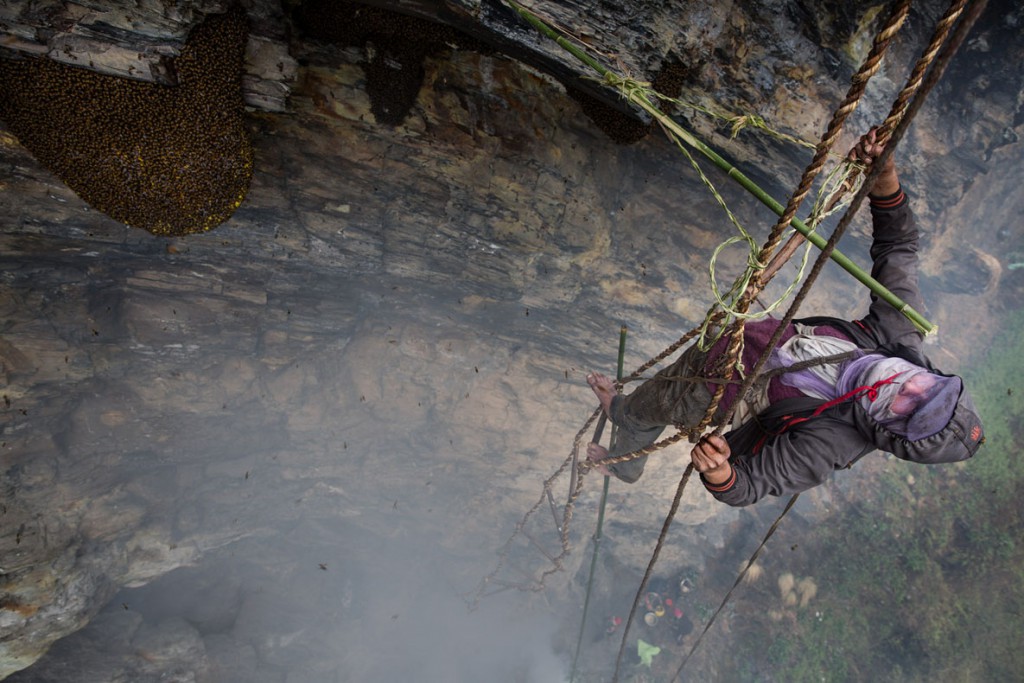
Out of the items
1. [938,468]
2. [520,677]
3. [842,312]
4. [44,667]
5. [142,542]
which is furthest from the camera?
[520,677]

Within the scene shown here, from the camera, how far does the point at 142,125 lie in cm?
386

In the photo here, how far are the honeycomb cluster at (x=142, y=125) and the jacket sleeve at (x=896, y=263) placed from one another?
471 centimetres

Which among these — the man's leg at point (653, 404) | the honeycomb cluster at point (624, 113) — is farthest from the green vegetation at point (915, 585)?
the honeycomb cluster at point (624, 113)

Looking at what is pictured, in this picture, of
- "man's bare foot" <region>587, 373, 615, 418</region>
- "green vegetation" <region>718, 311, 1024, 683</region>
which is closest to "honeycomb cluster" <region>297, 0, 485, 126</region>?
"man's bare foot" <region>587, 373, 615, 418</region>

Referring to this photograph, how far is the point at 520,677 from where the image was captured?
1218cm

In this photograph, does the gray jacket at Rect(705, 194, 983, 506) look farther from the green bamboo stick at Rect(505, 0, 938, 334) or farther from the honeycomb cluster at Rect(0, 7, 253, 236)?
the honeycomb cluster at Rect(0, 7, 253, 236)

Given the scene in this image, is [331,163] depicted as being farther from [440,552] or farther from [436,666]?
[436,666]

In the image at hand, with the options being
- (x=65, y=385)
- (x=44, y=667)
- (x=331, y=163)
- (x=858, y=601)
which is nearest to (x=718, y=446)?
(x=331, y=163)

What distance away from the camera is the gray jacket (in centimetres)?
237

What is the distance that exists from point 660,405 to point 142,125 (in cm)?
458

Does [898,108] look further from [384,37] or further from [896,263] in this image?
[384,37]

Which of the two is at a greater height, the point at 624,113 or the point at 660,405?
the point at 624,113

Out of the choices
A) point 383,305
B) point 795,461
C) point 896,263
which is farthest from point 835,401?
point 383,305

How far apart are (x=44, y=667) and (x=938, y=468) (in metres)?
16.6
